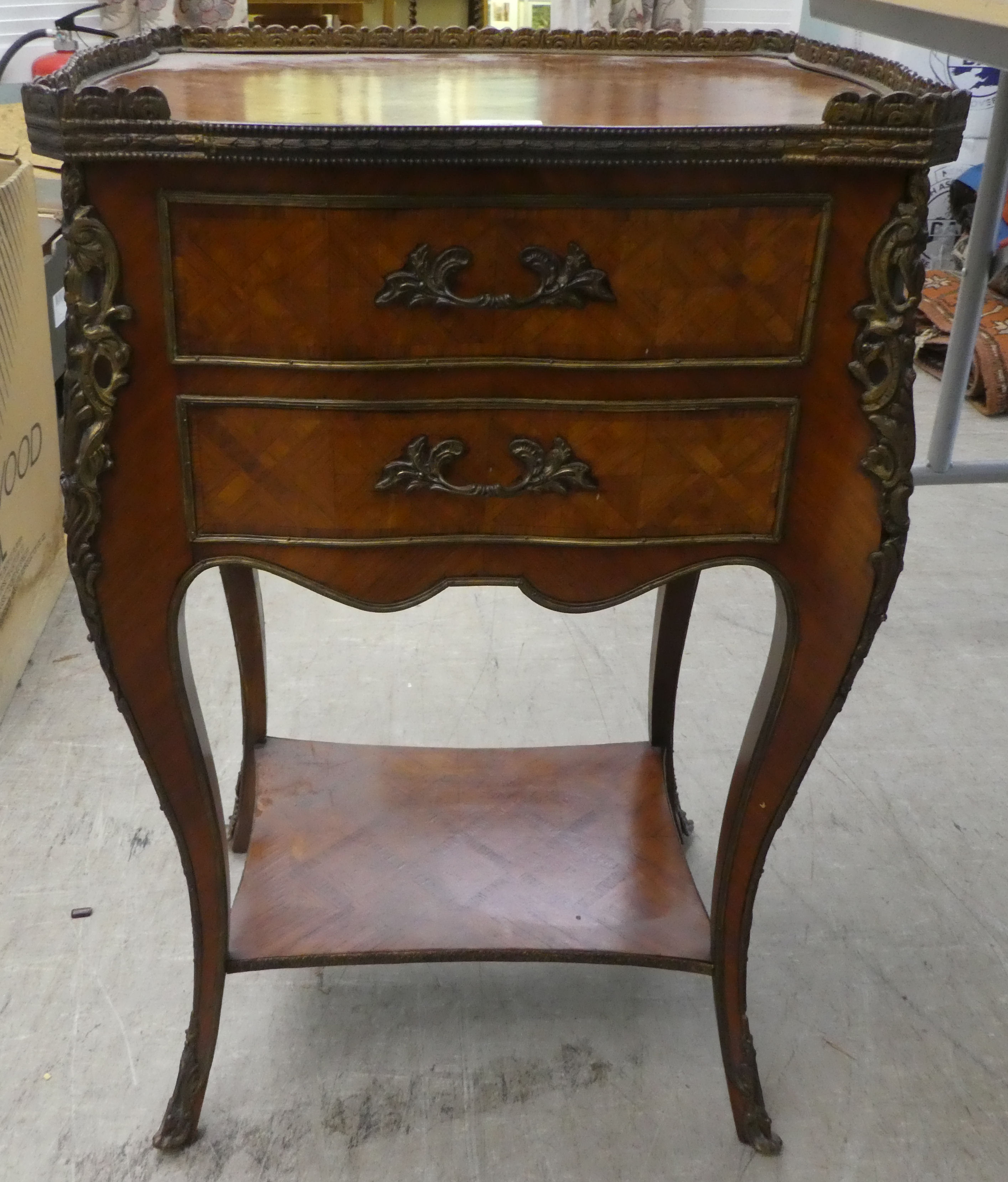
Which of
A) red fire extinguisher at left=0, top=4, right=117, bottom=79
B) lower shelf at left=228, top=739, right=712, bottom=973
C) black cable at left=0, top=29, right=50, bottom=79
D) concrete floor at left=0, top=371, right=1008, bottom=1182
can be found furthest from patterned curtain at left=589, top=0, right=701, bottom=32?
lower shelf at left=228, top=739, right=712, bottom=973

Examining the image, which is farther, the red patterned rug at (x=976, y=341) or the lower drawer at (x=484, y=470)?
the red patterned rug at (x=976, y=341)

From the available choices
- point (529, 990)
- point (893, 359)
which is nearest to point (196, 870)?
point (529, 990)

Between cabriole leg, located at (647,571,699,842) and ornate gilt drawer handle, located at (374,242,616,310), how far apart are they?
64 centimetres

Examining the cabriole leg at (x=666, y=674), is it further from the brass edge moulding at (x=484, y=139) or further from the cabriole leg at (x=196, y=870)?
the brass edge moulding at (x=484, y=139)

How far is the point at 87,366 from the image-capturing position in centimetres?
84

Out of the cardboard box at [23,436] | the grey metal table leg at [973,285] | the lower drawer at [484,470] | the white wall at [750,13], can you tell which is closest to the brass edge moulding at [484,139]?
the lower drawer at [484,470]

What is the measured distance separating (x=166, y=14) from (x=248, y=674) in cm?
202

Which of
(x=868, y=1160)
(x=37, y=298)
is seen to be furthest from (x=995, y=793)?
(x=37, y=298)

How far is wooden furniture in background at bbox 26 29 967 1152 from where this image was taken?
80 cm

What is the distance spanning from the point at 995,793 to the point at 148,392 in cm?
129

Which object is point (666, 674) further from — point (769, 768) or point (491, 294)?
point (491, 294)

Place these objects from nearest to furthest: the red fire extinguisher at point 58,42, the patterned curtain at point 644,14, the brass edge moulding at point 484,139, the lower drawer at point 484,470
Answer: the brass edge moulding at point 484,139
the lower drawer at point 484,470
the red fire extinguisher at point 58,42
the patterned curtain at point 644,14

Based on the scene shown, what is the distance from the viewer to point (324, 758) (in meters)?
1.47

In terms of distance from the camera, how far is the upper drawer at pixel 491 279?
0.82 metres
